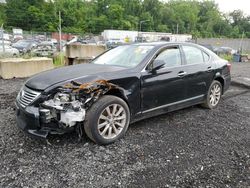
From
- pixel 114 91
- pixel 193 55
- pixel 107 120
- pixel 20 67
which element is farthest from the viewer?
pixel 20 67

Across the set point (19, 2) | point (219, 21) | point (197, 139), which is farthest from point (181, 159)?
point (219, 21)

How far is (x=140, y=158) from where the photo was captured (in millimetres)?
3047

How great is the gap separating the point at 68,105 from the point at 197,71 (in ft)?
8.96

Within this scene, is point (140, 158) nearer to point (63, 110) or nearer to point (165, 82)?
point (63, 110)

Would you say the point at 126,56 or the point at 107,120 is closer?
the point at 107,120

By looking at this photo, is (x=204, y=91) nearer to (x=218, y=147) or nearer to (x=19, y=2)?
(x=218, y=147)

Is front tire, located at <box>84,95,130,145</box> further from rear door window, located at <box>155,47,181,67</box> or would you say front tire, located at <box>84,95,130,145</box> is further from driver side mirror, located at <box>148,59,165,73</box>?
rear door window, located at <box>155,47,181,67</box>

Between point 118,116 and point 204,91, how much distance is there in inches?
90.6

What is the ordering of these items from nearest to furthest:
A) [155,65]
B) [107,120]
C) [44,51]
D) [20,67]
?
1. [107,120]
2. [155,65]
3. [20,67]
4. [44,51]

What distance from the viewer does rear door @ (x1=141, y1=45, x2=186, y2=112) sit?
3.73 metres

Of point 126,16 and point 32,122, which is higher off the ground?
point 126,16

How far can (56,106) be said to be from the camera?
9.73 ft


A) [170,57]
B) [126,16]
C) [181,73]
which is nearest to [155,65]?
[170,57]

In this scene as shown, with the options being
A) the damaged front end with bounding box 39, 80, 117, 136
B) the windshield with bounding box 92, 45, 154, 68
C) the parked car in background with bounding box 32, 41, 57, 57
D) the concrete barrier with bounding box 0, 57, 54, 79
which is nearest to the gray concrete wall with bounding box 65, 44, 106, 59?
the concrete barrier with bounding box 0, 57, 54, 79
